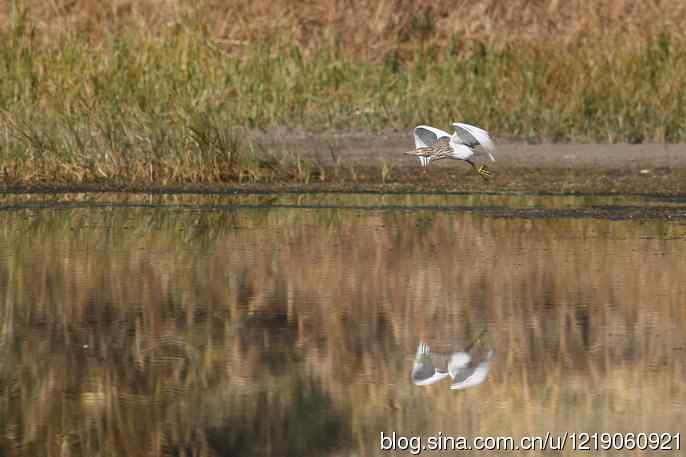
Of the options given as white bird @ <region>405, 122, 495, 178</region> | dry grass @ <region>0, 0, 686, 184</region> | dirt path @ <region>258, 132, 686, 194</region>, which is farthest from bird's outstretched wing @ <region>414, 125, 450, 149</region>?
dry grass @ <region>0, 0, 686, 184</region>

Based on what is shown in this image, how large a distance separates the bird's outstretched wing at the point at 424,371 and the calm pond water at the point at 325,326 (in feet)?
0.12

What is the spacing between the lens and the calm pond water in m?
5.86

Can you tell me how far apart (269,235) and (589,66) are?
7.40 metres

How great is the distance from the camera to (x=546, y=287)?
8.77 m

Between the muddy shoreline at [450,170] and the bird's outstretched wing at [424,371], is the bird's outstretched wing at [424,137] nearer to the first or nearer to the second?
the muddy shoreline at [450,170]

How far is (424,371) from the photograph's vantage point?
261 inches

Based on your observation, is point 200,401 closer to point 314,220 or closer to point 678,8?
point 314,220

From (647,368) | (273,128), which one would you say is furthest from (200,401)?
(273,128)

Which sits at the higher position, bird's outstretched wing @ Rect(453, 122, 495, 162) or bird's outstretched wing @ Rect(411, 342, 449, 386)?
bird's outstretched wing @ Rect(453, 122, 495, 162)

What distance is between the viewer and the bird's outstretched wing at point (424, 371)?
6.47 m

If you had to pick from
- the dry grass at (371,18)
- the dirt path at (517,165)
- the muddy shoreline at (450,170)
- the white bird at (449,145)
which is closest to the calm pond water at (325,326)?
the white bird at (449,145)

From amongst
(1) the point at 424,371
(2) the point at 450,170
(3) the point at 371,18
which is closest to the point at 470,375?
(1) the point at 424,371

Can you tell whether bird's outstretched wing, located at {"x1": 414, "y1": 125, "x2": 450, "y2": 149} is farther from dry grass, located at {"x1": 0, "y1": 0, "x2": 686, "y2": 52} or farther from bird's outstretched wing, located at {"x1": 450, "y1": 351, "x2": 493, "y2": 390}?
dry grass, located at {"x1": 0, "y1": 0, "x2": 686, "y2": 52}

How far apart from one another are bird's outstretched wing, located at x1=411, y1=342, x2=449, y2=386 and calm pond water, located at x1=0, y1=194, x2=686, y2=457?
0.04 metres
